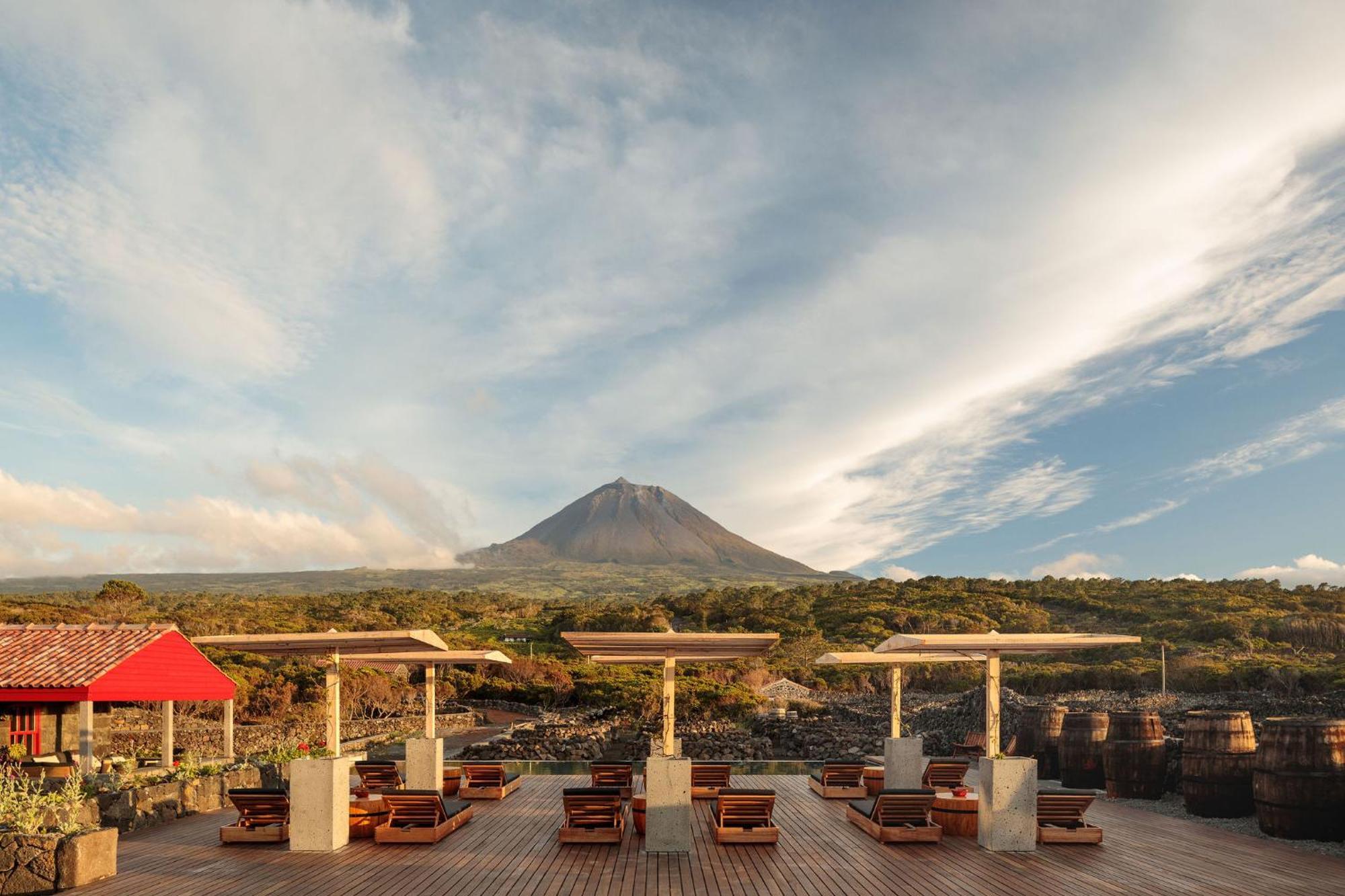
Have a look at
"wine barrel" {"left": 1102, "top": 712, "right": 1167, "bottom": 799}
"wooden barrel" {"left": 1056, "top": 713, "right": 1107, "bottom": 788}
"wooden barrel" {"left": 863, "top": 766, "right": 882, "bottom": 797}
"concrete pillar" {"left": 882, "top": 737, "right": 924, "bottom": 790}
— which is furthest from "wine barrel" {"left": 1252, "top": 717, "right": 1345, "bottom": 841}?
"wooden barrel" {"left": 863, "top": 766, "right": 882, "bottom": 797}

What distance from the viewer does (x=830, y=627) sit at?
43.6 m

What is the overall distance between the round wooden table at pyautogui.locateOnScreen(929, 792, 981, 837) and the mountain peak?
12082cm

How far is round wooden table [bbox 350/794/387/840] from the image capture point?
9062 millimetres

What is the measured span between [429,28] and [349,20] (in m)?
1.69

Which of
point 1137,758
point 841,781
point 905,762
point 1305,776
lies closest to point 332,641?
point 841,781

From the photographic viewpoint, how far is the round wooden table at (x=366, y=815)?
906 centimetres

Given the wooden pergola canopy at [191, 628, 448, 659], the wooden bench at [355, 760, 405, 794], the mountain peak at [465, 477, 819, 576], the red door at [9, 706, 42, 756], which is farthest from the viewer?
the mountain peak at [465, 477, 819, 576]

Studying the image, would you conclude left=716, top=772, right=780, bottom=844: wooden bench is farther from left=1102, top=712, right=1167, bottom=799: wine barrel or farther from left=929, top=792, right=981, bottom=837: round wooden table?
left=1102, top=712, right=1167, bottom=799: wine barrel

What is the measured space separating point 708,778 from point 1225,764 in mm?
6406

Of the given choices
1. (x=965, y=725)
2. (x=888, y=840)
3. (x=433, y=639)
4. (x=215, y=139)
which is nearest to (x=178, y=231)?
(x=215, y=139)

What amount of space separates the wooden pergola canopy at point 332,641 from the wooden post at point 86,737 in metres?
5.95

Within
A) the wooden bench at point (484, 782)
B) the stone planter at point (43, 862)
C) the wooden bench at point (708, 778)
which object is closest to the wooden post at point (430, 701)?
the wooden bench at point (484, 782)

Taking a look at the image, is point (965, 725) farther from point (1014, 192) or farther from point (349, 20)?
point (349, 20)

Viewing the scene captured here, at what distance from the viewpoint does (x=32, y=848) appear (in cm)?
718
